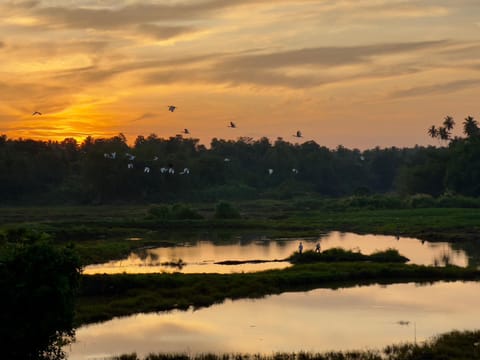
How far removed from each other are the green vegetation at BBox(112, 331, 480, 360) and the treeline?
76.2 meters

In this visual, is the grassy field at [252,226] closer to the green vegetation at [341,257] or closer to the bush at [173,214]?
the bush at [173,214]

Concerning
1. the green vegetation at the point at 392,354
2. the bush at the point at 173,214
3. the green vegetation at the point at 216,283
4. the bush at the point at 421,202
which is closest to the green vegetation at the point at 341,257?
the green vegetation at the point at 216,283

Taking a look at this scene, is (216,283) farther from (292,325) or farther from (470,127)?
(470,127)

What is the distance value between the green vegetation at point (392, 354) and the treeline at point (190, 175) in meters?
76.2

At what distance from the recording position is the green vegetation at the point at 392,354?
2317 cm

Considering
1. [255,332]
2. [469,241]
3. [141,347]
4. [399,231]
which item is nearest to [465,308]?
[255,332]

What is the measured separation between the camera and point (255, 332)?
28.2 meters

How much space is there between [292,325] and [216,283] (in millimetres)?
8915

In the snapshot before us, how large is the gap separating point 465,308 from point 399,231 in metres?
38.4

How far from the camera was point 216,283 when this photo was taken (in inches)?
1480

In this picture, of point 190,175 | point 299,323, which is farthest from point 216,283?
point 190,175

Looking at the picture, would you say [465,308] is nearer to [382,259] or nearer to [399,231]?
[382,259]

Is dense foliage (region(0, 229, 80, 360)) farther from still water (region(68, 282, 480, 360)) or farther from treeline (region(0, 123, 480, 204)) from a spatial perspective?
treeline (region(0, 123, 480, 204))

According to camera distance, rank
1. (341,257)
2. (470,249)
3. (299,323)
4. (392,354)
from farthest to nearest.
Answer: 1. (470,249)
2. (341,257)
3. (299,323)
4. (392,354)
